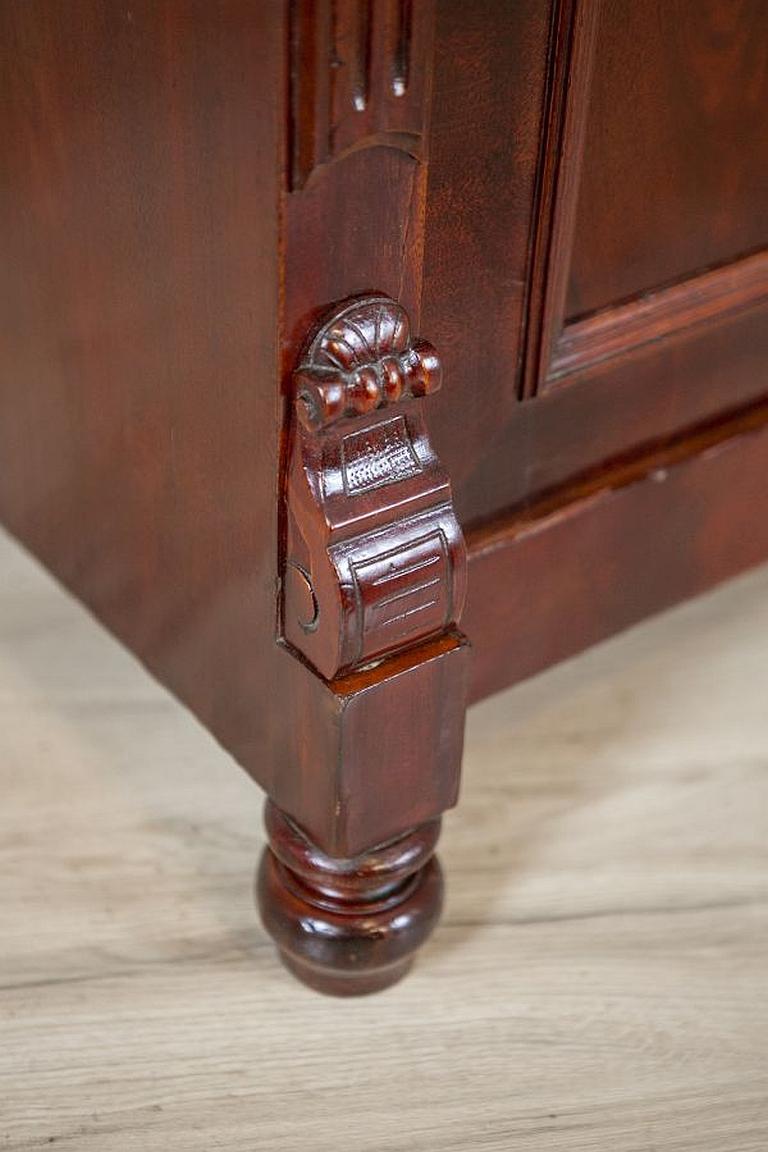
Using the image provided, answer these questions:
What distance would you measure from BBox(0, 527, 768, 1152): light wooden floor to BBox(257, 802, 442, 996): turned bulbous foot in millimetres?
38

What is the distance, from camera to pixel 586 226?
68 centimetres

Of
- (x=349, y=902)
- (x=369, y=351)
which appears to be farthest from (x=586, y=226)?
(x=349, y=902)

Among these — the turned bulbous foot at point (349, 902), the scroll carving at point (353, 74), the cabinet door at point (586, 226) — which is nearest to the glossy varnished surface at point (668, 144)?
the cabinet door at point (586, 226)

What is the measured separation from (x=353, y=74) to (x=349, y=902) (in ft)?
1.12

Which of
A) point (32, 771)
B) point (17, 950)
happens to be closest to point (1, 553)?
point (32, 771)

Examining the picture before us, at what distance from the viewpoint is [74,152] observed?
26.1 inches

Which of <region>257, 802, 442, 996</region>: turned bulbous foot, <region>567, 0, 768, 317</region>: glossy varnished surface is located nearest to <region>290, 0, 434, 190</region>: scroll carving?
<region>567, 0, 768, 317</region>: glossy varnished surface

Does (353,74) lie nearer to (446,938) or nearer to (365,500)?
(365,500)

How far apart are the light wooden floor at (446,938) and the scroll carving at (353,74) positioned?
37 cm

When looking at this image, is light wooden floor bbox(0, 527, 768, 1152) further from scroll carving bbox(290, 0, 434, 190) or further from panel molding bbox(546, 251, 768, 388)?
scroll carving bbox(290, 0, 434, 190)

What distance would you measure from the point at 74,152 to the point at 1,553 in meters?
0.40

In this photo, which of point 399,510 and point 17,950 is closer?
point 399,510

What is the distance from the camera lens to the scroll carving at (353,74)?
1.70 ft

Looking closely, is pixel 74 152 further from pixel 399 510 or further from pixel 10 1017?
pixel 10 1017
